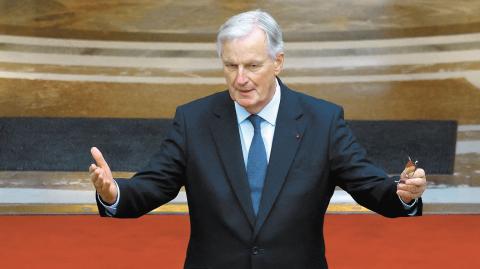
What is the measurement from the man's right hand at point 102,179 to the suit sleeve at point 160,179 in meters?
0.08

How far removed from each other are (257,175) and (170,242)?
2937 millimetres

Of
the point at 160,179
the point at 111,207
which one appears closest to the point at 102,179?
the point at 111,207

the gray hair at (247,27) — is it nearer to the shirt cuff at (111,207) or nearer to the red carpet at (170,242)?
the shirt cuff at (111,207)

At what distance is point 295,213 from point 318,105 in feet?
1.13

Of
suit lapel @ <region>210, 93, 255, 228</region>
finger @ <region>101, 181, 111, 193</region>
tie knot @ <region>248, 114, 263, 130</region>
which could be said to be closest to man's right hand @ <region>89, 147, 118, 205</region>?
finger @ <region>101, 181, 111, 193</region>

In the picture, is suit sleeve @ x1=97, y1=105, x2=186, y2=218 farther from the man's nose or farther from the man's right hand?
the man's nose

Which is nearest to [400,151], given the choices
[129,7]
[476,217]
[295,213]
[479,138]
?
[479,138]

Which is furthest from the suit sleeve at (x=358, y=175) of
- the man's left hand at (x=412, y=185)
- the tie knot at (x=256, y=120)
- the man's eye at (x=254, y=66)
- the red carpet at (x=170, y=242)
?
the red carpet at (x=170, y=242)

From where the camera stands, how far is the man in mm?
3029

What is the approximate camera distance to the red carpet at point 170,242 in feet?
18.5

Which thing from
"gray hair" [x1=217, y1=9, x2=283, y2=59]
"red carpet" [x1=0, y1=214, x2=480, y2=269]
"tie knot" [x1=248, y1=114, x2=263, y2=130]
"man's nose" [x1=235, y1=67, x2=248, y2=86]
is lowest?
"red carpet" [x1=0, y1=214, x2=480, y2=269]

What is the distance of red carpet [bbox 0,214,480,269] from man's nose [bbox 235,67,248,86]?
2751 mm

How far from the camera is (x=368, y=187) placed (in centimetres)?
314

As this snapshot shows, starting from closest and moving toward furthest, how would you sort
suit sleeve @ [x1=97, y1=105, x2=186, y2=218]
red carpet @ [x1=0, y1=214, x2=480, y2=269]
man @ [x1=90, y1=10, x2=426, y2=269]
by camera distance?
man @ [x1=90, y1=10, x2=426, y2=269], suit sleeve @ [x1=97, y1=105, x2=186, y2=218], red carpet @ [x1=0, y1=214, x2=480, y2=269]
